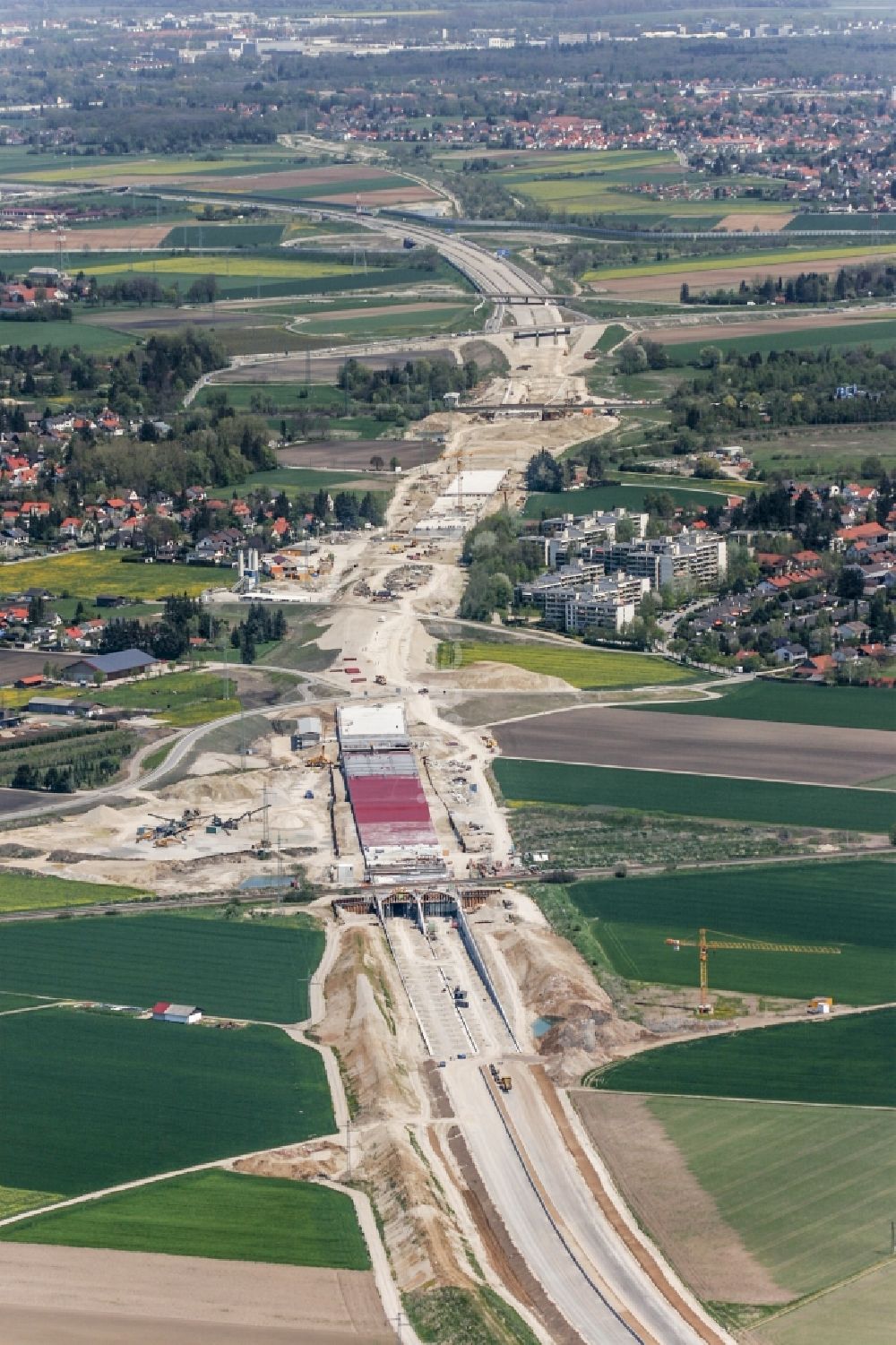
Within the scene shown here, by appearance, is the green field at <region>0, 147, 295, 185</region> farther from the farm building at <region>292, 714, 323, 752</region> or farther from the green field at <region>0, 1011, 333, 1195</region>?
the green field at <region>0, 1011, 333, 1195</region>

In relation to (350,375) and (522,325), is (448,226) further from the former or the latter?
(350,375)

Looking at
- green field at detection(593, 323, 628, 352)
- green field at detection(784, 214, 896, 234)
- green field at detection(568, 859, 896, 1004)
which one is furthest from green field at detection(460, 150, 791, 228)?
green field at detection(568, 859, 896, 1004)

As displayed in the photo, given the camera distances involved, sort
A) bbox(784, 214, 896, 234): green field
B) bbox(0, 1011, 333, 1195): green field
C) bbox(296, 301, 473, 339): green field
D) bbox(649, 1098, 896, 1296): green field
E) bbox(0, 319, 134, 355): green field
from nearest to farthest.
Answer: bbox(649, 1098, 896, 1296): green field, bbox(0, 1011, 333, 1195): green field, bbox(0, 319, 134, 355): green field, bbox(296, 301, 473, 339): green field, bbox(784, 214, 896, 234): green field

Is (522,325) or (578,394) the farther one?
(522,325)

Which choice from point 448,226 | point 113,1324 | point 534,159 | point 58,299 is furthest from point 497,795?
point 534,159

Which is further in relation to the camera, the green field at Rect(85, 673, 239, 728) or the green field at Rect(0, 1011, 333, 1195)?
the green field at Rect(85, 673, 239, 728)

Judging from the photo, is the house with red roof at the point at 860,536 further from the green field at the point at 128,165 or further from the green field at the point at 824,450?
the green field at the point at 128,165

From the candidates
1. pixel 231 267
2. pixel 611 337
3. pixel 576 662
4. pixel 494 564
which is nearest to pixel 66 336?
pixel 231 267
